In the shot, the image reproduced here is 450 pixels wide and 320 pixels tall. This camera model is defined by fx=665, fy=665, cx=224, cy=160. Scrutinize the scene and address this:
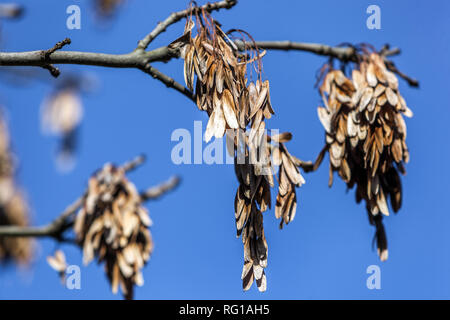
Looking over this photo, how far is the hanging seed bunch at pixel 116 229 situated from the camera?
2297mm

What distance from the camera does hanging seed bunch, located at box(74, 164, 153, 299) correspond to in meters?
2.30

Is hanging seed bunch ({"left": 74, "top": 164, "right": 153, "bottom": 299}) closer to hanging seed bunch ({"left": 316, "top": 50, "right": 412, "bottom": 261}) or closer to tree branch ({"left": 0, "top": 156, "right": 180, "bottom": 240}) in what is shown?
tree branch ({"left": 0, "top": 156, "right": 180, "bottom": 240})

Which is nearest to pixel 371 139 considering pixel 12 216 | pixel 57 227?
pixel 57 227

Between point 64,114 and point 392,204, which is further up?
point 64,114

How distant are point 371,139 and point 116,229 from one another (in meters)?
0.95

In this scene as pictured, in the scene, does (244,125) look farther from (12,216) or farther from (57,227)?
(12,216)

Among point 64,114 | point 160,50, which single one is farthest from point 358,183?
point 64,114

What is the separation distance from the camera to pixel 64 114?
312 centimetres

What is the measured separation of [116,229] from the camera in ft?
7.66

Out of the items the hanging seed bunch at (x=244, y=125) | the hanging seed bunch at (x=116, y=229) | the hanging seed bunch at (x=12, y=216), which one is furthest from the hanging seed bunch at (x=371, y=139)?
the hanging seed bunch at (x=12, y=216)

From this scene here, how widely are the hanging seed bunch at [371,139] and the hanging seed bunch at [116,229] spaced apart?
72 cm

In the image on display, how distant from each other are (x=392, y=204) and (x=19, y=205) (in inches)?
71.7

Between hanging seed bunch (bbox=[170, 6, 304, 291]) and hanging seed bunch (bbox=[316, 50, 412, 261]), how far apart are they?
0.29 m
